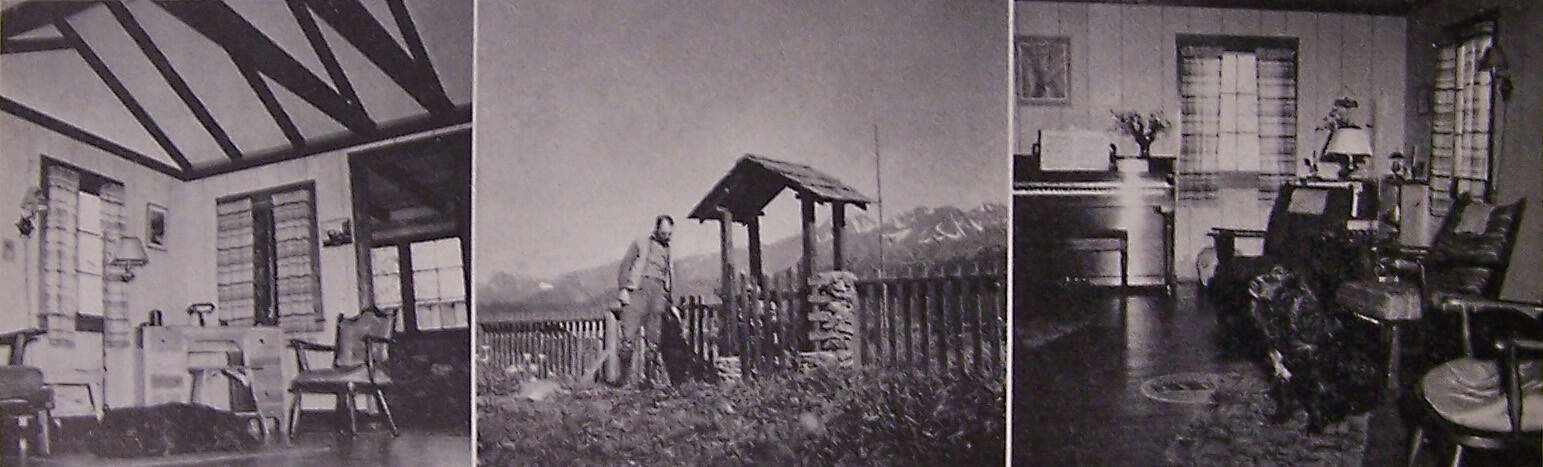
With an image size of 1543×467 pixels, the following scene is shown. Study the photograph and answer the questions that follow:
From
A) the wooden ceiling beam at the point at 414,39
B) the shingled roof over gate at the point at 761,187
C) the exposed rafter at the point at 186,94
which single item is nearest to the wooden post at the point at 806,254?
the shingled roof over gate at the point at 761,187

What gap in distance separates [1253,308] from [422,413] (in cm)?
288

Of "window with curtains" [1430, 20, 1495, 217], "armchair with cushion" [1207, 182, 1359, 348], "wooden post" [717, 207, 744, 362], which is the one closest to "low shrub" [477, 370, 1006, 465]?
"wooden post" [717, 207, 744, 362]

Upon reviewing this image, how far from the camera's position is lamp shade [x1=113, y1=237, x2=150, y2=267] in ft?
13.7

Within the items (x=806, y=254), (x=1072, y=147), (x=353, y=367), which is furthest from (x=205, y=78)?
(x=1072, y=147)

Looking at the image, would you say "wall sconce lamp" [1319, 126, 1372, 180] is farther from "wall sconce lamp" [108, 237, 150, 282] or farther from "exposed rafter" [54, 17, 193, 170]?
"wall sconce lamp" [108, 237, 150, 282]

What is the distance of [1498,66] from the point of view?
3.90 m

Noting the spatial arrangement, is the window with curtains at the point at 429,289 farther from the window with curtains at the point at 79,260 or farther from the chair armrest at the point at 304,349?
the window with curtains at the point at 79,260

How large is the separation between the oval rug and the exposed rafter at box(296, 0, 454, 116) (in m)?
2.60

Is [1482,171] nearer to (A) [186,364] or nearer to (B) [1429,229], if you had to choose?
(B) [1429,229]

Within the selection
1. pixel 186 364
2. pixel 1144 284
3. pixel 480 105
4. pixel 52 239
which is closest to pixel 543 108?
pixel 480 105

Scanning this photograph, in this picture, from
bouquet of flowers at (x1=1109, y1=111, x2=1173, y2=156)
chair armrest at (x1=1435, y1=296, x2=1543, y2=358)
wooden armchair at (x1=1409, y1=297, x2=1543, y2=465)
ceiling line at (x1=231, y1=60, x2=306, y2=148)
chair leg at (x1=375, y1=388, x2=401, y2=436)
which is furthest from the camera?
ceiling line at (x1=231, y1=60, x2=306, y2=148)

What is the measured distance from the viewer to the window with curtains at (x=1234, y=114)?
3979 millimetres

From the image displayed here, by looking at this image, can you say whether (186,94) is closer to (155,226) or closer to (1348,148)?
(155,226)

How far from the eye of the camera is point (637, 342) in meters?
4.07
